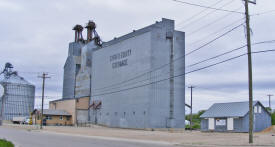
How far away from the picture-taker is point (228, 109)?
5369 centimetres

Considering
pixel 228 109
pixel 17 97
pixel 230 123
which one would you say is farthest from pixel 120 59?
pixel 17 97

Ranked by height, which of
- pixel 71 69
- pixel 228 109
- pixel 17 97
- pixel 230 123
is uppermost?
pixel 71 69

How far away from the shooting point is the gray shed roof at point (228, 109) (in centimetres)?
5097

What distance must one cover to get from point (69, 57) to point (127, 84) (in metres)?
35.6

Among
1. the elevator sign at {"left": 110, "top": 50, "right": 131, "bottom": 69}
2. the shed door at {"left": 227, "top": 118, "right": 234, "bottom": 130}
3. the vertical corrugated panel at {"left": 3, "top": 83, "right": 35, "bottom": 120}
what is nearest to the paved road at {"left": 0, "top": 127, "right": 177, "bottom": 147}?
the shed door at {"left": 227, "top": 118, "right": 234, "bottom": 130}

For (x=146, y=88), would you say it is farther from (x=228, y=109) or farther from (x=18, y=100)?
(x=18, y=100)

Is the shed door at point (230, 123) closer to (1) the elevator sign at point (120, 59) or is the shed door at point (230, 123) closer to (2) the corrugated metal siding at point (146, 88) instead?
(2) the corrugated metal siding at point (146, 88)

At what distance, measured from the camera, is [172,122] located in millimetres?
60062

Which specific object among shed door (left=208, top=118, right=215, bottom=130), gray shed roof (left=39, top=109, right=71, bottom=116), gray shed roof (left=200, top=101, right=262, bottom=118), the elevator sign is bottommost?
shed door (left=208, top=118, right=215, bottom=130)

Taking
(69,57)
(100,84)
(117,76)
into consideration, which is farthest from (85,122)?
(69,57)

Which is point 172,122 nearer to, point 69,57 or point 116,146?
point 116,146

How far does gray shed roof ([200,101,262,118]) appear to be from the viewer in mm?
50966

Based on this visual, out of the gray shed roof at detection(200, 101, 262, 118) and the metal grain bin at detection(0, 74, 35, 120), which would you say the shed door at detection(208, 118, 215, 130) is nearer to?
the gray shed roof at detection(200, 101, 262, 118)

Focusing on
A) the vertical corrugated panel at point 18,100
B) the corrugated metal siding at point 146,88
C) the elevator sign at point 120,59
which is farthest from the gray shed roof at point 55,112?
the vertical corrugated panel at point 18,100
